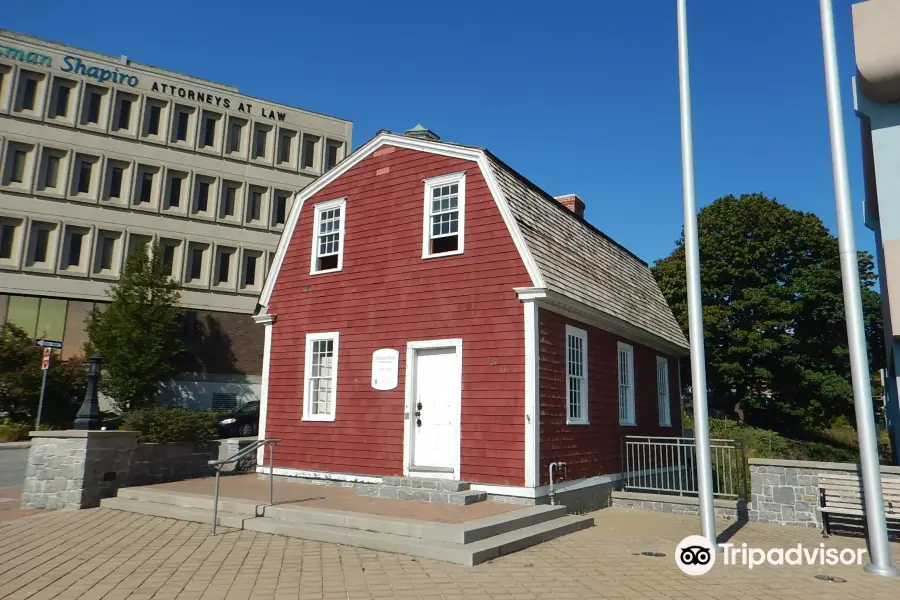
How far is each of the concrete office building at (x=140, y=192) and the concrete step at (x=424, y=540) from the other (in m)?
24.6

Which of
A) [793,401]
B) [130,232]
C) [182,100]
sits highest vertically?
[182,100]

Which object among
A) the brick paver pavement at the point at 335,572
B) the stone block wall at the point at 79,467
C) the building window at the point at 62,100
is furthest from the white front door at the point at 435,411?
the building window at the point at 62,100

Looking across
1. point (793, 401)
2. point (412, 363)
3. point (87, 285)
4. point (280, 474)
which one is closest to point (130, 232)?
point (87, 285)

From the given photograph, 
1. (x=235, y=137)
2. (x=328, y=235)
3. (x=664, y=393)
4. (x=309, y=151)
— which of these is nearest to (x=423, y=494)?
(x=328, y=235)

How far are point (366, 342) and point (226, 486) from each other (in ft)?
12.6

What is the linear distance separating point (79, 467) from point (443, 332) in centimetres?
688

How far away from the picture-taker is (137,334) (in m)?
27.1

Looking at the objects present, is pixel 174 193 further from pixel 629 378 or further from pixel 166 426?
pixel 629 378

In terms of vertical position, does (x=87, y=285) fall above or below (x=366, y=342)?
above

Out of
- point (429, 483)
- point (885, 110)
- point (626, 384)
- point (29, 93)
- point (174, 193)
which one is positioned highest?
point (29, 93)

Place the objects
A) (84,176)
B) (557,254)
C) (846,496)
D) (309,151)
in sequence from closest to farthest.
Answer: (846,496) < (557,254) < (84,176) < (309,151)

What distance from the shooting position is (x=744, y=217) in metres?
31.5

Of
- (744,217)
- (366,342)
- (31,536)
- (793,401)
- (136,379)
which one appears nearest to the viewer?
(31,536)

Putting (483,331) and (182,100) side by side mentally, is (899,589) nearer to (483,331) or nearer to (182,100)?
(483,331)
